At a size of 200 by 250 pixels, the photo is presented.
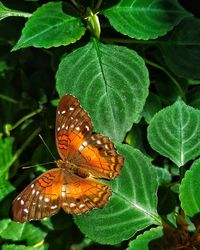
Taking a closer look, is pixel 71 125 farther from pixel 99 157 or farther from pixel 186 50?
pixel 186 50

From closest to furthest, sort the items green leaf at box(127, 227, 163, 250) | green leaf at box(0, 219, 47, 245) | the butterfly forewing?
green leaf at box(127, 227, 163, 250), the butterfly forewing, green leaf at box(0, 219, 47, 245)

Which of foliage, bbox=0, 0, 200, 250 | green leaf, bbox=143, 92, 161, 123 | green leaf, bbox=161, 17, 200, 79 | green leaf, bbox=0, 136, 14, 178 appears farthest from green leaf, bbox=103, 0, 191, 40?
green leaf, bbox=0, 136, 14, 178

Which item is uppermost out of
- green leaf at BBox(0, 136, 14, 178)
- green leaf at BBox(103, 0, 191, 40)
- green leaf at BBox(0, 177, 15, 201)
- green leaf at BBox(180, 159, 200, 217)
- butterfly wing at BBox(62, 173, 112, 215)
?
green leaf at BBox(103, 0, 191, 40)

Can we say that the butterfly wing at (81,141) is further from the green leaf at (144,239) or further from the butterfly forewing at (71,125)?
the green leaf at (144,239)

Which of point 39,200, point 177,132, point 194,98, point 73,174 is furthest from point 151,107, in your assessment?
point 39,200

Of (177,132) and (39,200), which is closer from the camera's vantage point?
(39,200)

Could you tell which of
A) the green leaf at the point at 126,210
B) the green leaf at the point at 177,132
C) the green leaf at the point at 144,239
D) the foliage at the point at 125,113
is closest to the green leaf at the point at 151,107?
the foliage at the point at 125,113

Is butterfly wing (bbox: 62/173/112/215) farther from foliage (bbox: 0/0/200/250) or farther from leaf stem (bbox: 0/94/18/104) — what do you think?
leaf stem (bbox: 0/94/18/104)
